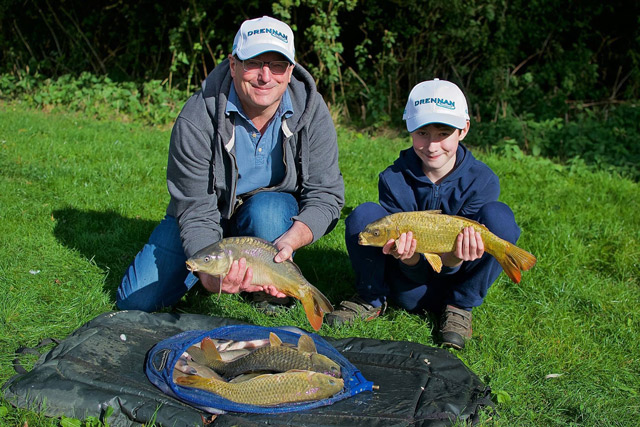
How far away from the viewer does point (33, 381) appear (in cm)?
269

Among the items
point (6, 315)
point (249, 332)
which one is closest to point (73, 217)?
point (6, 315)

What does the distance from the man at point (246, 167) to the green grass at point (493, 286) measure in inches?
16.0

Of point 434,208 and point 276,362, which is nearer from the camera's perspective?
point 276,362

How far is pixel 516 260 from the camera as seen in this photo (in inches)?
121

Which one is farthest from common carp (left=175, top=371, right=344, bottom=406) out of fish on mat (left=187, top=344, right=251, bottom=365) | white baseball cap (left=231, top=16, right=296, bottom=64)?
white baseball cap (left=231, top=16, right=296, bottom=64)

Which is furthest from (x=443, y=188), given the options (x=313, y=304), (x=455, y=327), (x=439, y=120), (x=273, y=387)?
(x=273, y=387)

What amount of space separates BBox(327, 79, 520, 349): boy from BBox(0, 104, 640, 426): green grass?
0.16 metres

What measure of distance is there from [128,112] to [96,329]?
698 cm

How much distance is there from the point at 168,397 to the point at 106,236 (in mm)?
2259

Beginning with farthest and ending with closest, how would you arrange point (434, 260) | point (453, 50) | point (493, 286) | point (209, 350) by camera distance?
1. point (453, 50)
2. point (493, 286)
3. point (434, 260)
4. point (209, 350)

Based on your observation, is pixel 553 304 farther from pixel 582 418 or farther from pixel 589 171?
pixel 589 171

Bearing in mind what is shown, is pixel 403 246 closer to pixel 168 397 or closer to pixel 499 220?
pixel 499 220

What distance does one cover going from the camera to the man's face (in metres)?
3.20

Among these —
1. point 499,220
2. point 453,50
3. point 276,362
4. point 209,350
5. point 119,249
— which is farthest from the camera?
point 453,50
